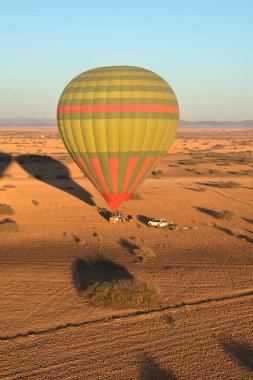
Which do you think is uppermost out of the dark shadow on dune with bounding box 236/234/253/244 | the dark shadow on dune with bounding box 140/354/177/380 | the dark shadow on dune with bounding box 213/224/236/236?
the dark shadow on dune with bounding box 140/354/177/380

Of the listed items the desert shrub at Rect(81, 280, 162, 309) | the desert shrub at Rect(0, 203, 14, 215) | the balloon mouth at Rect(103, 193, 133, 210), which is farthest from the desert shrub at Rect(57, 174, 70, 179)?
the desert shrub at Rect(81, 280, 162, 309)

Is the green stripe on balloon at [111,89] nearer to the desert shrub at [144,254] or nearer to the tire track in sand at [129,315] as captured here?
the desert shrub at [144,254]

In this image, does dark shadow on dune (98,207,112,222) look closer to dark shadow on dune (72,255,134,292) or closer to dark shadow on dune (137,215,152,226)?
dark shadow on dune (137,215,152,226)

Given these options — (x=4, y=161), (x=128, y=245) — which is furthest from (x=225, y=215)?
(x=4, y=161)

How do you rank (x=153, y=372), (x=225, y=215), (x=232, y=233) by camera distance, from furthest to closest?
(x=225, y=215), (x=232, y=233), (x=153, y=372)

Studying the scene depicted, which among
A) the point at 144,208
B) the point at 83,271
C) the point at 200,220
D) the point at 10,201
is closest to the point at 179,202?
the point at 144,208

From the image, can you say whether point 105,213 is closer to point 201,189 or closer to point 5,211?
point 5,211

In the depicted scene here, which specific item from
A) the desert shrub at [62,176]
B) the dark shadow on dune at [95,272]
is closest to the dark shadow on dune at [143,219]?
the dark shadow on dune at [95,272]
